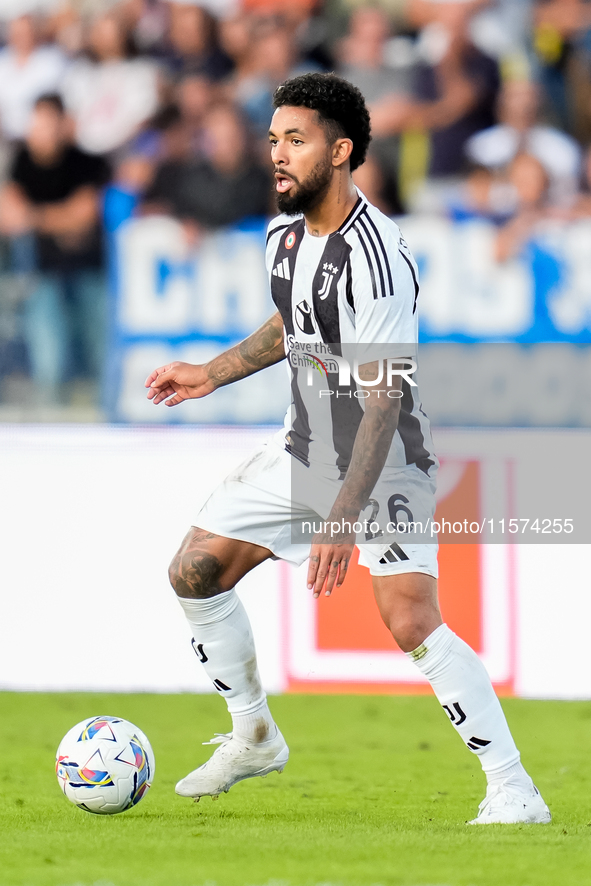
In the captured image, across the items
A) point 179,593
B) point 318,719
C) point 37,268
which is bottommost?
point 318,719

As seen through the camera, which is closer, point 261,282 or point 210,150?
point 261,282

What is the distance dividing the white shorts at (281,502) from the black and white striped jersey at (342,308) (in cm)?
5

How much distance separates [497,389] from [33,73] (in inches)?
147

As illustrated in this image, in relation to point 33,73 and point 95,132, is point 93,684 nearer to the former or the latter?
point 95,132

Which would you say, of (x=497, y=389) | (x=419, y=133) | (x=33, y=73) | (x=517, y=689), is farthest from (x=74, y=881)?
(x=33, y=73)

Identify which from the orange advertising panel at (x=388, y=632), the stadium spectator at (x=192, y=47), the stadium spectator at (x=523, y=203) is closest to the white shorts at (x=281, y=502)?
the orange advertising panel at (x=388, y=632)

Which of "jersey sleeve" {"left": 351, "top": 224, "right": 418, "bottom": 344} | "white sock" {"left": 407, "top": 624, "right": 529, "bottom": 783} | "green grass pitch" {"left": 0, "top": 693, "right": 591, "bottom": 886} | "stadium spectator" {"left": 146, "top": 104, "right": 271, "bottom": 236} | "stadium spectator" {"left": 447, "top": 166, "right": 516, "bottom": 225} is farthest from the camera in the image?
"stadium spectator" {"left": 146, "top": 104, "right": 271, "bottom": 236}

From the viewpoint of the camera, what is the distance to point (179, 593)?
390 cm

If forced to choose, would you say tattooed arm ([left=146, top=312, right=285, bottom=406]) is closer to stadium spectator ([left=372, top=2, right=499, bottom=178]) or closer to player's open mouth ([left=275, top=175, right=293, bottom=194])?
player's open mouth ([left=275, top=175, right=293, bottom=194])

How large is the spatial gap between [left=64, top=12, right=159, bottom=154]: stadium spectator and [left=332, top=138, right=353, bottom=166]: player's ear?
4.41 meters

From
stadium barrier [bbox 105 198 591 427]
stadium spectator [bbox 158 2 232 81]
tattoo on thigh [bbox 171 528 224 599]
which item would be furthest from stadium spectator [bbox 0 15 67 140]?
tattoo on thigh [bbox 171 528 224 599]

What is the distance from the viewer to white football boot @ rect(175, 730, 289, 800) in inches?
156

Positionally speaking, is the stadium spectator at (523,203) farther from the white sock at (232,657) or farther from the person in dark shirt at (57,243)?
the white sock at (232,657)

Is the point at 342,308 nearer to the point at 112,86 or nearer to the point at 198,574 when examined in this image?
the point at 198,574
